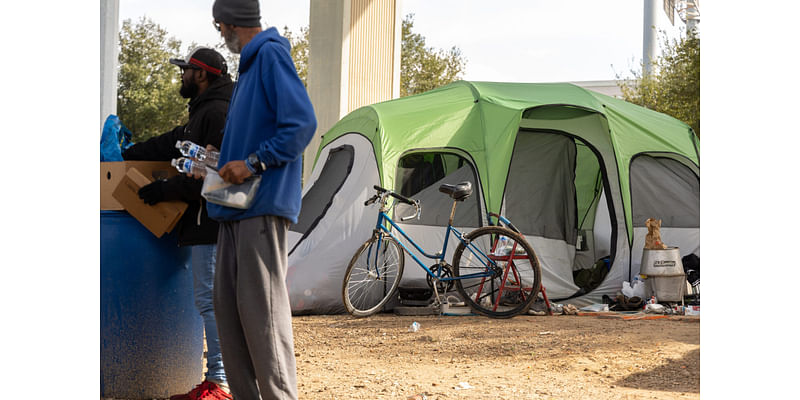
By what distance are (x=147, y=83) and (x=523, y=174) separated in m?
25.1

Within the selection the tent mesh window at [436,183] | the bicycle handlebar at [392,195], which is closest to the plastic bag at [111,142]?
the bicycle handlebar at [392,195]

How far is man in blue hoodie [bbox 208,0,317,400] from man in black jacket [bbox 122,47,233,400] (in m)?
0.58

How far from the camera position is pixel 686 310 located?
7238mm

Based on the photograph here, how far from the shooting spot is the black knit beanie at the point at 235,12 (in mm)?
2799

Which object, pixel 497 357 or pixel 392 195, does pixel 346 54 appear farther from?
pixel 497 357

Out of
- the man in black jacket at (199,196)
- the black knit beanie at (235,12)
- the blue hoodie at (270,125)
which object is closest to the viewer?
the blue hoodie at (270,125)

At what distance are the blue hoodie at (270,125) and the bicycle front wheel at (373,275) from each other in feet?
13.9

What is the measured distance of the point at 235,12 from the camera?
9.20 ft

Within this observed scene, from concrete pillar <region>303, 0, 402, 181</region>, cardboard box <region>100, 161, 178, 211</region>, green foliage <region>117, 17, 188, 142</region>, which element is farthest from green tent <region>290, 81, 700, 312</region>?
green foliage <region>117, 17, 188, 142</region>

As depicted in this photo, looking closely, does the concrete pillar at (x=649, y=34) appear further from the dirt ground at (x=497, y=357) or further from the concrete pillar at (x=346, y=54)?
the dirt ground at (x=497, y=357)

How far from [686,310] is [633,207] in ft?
4.11

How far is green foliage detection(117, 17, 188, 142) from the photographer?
29750mm

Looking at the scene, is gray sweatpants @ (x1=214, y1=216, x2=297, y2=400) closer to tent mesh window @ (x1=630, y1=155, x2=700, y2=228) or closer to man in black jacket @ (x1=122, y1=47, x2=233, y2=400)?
man in black jacket @ (x1=122, y1=47, x2=233, y2=400)

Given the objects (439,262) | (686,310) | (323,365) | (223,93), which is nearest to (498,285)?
(439,262)
